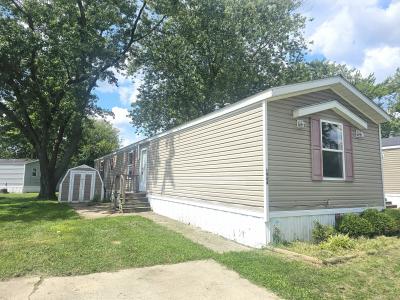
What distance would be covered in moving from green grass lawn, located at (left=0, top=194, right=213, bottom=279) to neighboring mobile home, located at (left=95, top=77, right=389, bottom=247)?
1.48 meters

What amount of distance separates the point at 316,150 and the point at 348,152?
1.44m

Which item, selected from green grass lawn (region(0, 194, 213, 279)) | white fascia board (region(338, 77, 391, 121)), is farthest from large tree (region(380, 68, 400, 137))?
green grass lawn (region(0, 194, 213, 279))

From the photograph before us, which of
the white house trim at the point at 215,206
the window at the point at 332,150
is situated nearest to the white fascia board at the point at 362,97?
the window at the point at 332,150

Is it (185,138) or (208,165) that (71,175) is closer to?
(185,138)

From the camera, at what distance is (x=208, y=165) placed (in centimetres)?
1001

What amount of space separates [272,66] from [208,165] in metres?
16.6

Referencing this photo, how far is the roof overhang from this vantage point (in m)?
7.74

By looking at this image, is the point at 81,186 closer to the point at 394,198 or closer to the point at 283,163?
the point at 283,163

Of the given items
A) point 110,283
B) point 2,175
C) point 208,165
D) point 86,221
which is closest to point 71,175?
point 86,221

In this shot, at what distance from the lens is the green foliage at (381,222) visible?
331 inches

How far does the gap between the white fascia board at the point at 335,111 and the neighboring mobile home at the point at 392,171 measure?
849 centimetres


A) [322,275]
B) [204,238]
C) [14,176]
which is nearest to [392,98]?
[204,238]

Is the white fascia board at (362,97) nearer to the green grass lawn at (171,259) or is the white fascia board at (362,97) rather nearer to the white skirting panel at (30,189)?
the green grass lawn at (171,259)

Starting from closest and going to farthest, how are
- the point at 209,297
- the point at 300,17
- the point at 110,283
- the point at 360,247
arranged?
the point at 209,297 → the point at 110,283 → the point at 360,247 → the point at 300,17
